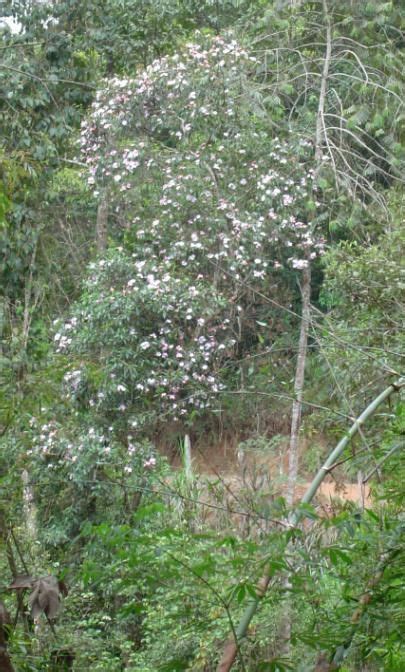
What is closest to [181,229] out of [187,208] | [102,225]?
[187,208]

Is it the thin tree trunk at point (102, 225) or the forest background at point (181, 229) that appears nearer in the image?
the forest background at point (181, 229)

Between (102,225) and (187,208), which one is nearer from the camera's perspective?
(187,208)

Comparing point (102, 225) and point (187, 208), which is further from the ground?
point (187, 208)

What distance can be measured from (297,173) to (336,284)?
2940mm

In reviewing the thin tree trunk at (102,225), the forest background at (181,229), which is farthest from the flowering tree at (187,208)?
the thin tree trunk at (102,225)

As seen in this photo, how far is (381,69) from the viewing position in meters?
11.4

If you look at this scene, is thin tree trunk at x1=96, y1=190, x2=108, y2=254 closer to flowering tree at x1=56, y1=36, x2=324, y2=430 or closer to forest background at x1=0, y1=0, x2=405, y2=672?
forest background at x1=0, y1=0, x2=405, y2=672

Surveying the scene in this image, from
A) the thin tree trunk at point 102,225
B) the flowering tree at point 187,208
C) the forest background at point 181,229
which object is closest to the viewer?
the forest background at point 181,229

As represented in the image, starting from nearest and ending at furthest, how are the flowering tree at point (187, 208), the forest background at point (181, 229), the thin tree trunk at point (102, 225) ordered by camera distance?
the forest background at point (181, 229)
the flowering tree at point (187, 208)
the thin tree trunk at point (102, 225)

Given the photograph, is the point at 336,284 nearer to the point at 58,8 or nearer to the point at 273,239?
the point at 273,239

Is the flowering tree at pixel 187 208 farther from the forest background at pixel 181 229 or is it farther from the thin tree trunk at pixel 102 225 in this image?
the thin tree trunk at pixel 102 225

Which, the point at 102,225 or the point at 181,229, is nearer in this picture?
the point at 181,229

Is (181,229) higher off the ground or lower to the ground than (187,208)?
lower

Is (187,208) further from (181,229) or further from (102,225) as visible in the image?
(102,225)
